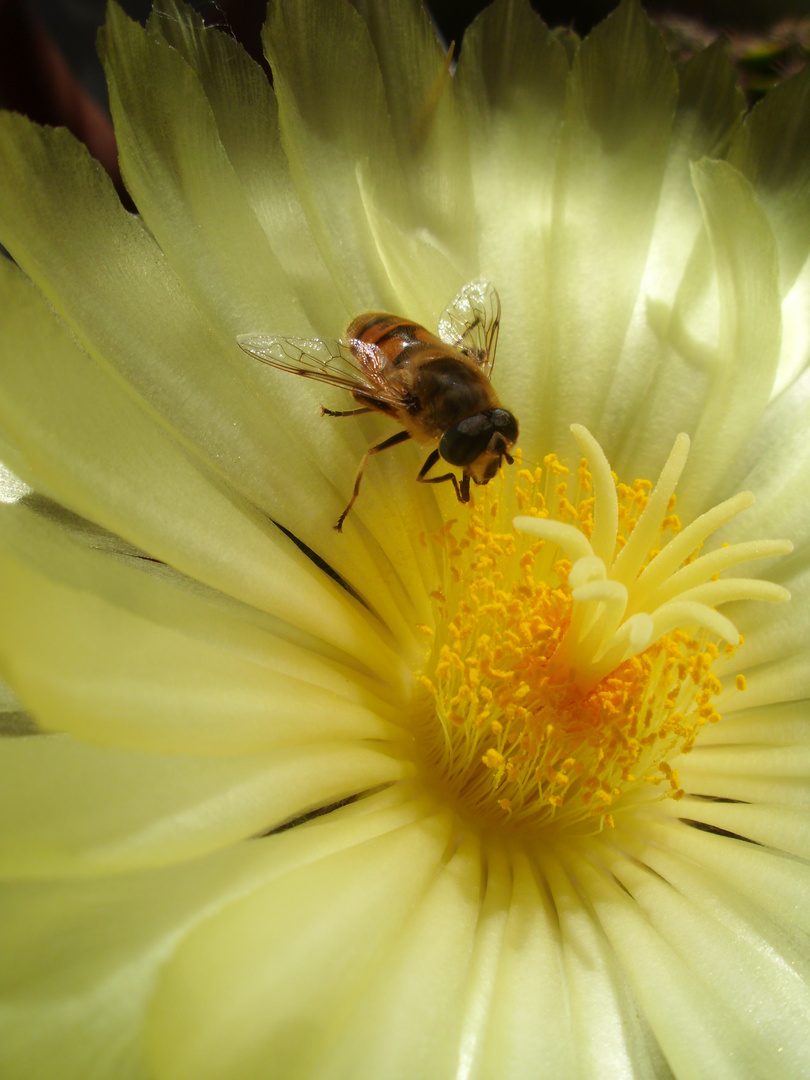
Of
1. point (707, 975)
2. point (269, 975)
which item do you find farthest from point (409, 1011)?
point (707, 975)

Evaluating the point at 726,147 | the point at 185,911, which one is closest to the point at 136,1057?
the point at 185,911

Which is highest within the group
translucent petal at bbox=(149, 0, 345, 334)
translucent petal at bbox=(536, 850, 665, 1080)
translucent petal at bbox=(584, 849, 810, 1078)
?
translucent petal at bbox=(149, 0, 345, 334)

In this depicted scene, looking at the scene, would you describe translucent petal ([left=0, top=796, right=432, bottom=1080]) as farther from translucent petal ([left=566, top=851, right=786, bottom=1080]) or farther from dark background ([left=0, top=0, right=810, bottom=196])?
dark background ([left=0, top=0, right=810, bottom=196])

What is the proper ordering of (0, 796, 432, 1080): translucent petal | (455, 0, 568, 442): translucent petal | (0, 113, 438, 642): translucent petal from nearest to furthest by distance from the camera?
(0, 796, 432, 1080): translucent petal < (0, 113, 438, 642): translucent petal < (455, 0, 568, 442): translucent petal

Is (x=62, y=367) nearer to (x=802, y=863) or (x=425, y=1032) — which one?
(x=425, y=1032)

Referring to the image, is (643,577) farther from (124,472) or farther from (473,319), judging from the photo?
(124,472)

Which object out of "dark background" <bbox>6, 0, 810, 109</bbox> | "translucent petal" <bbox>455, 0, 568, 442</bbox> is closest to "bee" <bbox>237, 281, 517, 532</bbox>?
"translucent petal" <bbox>455, 0, 568, 442</bbox>
